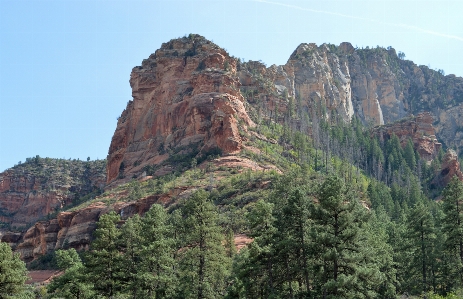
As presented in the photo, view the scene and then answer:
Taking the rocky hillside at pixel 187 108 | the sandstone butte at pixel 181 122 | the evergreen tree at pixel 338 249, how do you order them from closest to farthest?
the evergreen tree at pixel 338 249 → the sandstone butte at pixel 181 122 → the rocky hillside at pixel 187 108

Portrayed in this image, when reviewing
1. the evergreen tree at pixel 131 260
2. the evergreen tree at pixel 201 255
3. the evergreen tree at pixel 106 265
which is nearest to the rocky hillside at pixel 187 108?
the evergreen tree at pixel 131 260

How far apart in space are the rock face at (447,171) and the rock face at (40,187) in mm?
107903

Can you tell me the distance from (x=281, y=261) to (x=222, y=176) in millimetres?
53402

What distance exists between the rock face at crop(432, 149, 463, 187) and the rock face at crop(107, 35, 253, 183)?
49756 millimetres

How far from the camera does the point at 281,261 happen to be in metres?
37.7

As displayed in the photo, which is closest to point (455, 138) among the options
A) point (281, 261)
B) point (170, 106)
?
point (170, 106)

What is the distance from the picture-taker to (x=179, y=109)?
12000cm

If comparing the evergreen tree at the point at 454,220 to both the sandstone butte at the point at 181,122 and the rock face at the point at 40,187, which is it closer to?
the sandstone butte at the point at 181,122

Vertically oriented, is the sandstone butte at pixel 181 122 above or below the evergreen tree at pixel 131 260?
above

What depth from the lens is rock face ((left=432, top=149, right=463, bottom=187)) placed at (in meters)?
120

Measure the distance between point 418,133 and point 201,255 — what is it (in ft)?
418

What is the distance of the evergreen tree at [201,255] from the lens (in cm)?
3856

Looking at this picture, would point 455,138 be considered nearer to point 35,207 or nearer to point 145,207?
point 145,207

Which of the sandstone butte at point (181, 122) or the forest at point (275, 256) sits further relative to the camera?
the sandstone butte at point (181, 122)
